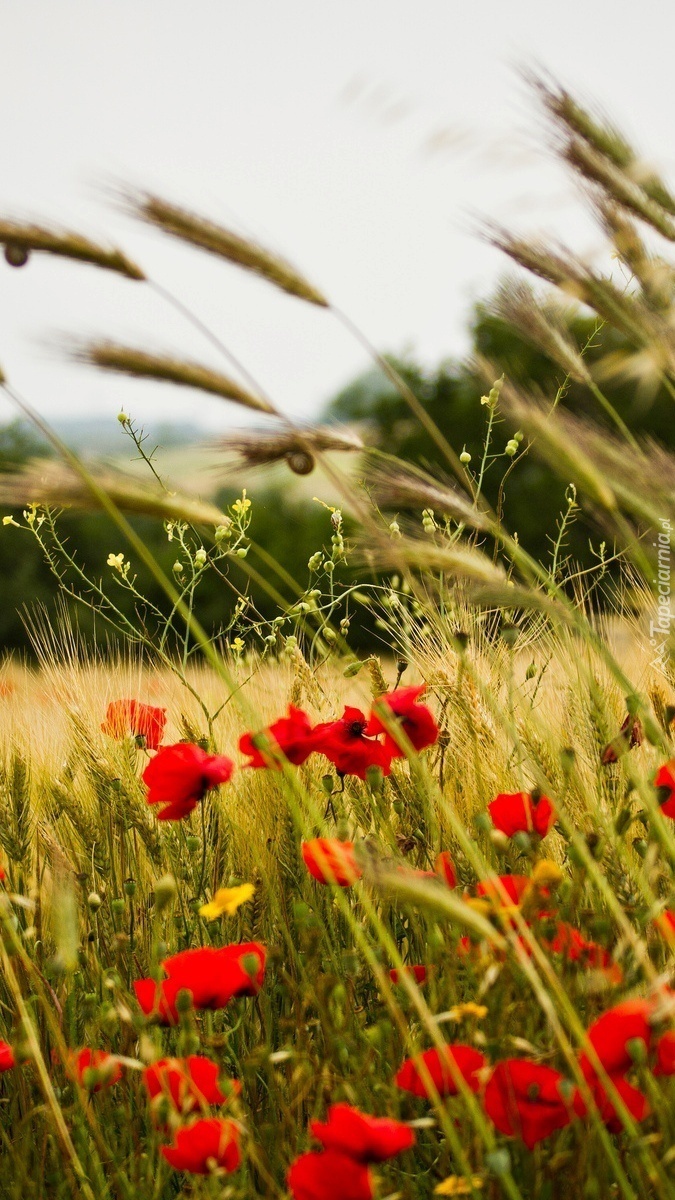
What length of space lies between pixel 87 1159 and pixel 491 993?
0.49 metres

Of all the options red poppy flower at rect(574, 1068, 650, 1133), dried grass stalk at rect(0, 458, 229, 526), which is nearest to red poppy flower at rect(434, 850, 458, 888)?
red poppy flower at rect(574, 1068, 650, 1133)

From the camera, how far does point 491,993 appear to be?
3.43 ft

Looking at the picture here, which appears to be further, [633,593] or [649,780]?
[633,593]

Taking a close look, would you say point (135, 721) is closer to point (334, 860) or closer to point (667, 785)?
point (334, 860)

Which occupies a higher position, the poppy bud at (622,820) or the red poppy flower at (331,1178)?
the poppy bud at (622,820)

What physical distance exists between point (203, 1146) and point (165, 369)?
2.41 ft

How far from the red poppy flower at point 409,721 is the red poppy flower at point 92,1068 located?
489 mm

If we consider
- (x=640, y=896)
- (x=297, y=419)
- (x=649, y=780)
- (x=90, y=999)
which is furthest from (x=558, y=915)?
(x=297, y=419)

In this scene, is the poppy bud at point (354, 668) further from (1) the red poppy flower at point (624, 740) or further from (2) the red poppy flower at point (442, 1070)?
(2) the red poppy flower at point (442, 1070)

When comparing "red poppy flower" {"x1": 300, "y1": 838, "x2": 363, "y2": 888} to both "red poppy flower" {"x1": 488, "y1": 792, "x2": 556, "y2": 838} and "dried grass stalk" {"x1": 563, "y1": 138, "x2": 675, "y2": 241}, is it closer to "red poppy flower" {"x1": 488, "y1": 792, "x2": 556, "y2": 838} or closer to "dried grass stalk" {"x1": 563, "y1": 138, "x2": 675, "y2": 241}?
"red poppy flower" {"x1": 488, "y1": 792, "x2": 556, "y2": 838}

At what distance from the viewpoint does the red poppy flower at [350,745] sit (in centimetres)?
132

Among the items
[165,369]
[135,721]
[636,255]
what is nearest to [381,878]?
[165,369]

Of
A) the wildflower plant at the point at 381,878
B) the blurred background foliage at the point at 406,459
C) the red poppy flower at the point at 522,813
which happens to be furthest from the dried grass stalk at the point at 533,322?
the blurred background foliage at the point at 406,459

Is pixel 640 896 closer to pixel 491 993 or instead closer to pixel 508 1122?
pixel 491 993
